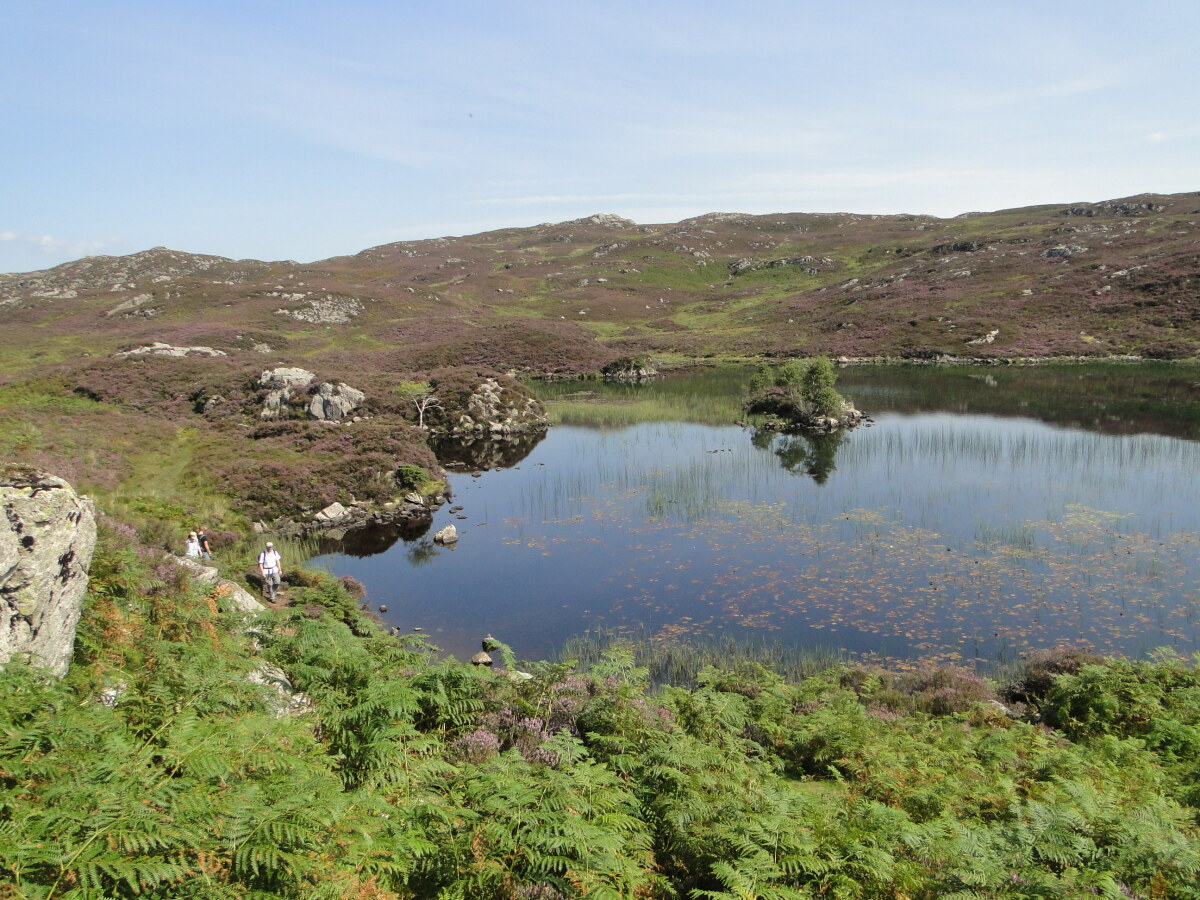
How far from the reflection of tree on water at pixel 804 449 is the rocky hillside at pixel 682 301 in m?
38.6

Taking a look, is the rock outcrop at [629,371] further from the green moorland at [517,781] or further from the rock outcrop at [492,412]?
the green moorland at [517,781]

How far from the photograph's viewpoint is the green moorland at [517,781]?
15.0 feet

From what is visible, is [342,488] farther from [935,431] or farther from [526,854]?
[935,431]

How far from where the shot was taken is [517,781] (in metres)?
6.53

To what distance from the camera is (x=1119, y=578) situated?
63.7 feet

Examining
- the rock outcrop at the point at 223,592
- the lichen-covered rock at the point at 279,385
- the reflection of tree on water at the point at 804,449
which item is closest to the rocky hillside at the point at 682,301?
the lichen-covered rock at the point at 279,385

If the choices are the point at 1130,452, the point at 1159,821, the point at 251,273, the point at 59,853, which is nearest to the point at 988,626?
the point at 1159,821

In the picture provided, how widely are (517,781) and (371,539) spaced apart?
22.4 meters

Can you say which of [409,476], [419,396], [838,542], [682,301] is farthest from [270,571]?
[682,301]

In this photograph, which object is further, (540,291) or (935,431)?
(540,291)

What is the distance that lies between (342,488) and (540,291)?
344 feet

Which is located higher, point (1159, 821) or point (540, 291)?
point (540, 291)

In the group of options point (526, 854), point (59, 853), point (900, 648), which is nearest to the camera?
point (59, 853)

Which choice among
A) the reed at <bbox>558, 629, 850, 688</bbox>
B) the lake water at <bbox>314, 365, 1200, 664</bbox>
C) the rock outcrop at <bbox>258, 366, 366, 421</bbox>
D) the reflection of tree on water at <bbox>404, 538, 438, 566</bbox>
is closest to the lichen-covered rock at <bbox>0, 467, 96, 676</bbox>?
the reed at <bbox>558, 629, 850, 688</bbox>
